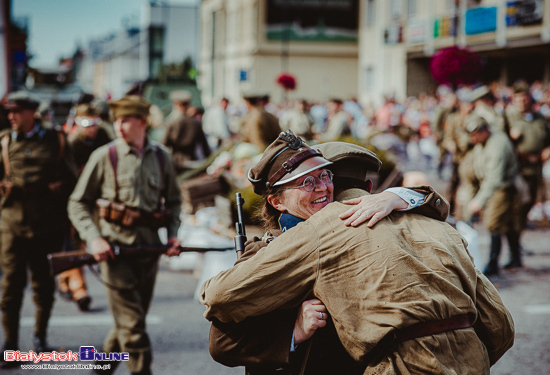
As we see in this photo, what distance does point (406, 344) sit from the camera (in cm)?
213

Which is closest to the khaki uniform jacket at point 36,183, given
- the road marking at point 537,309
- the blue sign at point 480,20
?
the road marking at point 537,309

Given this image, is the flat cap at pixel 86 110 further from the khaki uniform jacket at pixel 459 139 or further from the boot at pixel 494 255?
the boot at pixel 494 255

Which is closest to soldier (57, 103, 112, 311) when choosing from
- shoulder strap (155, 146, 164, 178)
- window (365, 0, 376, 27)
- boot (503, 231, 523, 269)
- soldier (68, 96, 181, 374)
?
soldier (68, 96, 181, 374)

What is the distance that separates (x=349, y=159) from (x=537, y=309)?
492cm

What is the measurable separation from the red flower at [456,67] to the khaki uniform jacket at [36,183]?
8.23 metres

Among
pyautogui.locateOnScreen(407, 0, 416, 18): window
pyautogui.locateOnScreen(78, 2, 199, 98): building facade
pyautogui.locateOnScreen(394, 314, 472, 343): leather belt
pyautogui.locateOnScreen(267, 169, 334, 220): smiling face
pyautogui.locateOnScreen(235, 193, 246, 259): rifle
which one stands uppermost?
pyautogui.locateOnScreen(78, 2, 199, 98): building facade

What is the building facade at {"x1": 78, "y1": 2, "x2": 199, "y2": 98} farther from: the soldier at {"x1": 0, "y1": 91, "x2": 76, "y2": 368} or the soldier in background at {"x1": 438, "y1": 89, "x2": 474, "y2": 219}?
the soldier at {"x1": 0, "y1": 91, "x2": 76, "y2": 368}

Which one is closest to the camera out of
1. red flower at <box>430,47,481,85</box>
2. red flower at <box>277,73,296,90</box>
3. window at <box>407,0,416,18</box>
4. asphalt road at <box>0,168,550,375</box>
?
asphalt road at <box>0,168,550,375</box>

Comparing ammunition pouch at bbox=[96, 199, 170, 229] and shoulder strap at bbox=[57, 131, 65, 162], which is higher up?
shoulder strap at bbox=[57, 131, 65, 162]

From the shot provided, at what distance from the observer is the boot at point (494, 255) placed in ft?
26.1

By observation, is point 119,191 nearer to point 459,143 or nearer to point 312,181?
point 312,181

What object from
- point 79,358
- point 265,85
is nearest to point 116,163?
point 79,358

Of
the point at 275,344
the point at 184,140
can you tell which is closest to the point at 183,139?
the point at 184,140

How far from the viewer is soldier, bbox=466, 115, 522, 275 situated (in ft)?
24.9
